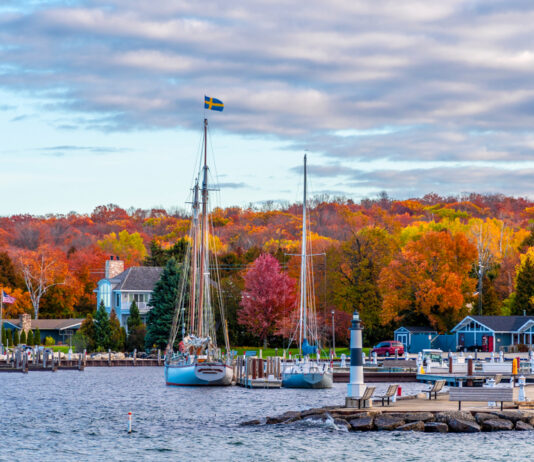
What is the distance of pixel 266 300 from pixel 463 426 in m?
63.5

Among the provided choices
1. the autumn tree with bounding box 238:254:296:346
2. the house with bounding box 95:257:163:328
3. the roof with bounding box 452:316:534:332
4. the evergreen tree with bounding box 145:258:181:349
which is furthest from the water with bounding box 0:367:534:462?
the house with bounding box 95:257:163:328

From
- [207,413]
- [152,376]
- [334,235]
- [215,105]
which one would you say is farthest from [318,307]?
[334,235]

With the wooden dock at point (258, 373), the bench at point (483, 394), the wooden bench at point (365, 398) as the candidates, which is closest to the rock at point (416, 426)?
the wooden bench at point (365, 398)

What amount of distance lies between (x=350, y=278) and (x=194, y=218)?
30917 mm

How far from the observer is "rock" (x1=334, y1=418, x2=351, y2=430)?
36.9 meters

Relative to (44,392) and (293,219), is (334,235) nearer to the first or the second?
(293,219)

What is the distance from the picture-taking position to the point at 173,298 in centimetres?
9775

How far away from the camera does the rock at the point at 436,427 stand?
36.4 m

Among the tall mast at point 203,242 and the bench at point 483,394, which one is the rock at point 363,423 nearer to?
the bench at point 483,394

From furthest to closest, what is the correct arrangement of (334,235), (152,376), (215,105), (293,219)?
(293,219)
(334,235)
(152,376)
(215,105)

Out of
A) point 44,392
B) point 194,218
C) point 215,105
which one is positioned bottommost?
point 44,392

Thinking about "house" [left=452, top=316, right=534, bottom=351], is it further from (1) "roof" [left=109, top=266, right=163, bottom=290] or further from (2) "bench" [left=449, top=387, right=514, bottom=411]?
(2) "bench" [left=449, top=387, right=514, bottom=411]

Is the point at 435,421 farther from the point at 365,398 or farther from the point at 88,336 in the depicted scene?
the point at 88,336

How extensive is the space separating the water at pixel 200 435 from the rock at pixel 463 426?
40 cm
